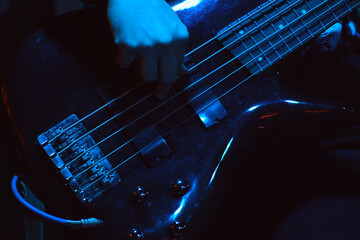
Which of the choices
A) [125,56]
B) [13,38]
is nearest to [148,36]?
[125,56]

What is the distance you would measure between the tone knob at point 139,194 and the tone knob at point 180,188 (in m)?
0.05

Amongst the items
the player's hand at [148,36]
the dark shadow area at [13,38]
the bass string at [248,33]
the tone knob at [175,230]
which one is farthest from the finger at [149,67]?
the dark shadow area at [13,38]

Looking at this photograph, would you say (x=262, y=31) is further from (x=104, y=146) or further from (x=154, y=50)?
(x=104, y=146)

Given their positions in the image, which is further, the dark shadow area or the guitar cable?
the dark shadow area

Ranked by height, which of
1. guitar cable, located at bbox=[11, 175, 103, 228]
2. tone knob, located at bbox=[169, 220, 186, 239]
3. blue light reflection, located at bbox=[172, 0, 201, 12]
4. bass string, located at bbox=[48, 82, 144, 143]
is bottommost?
tone knob, located at bbox=[169, 220, 186, 239]

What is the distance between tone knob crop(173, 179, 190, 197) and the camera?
56cm

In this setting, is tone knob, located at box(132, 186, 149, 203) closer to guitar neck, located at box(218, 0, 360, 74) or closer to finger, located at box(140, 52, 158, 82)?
finger, located at box(140, 52, 158, 82)

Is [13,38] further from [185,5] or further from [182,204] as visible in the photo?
[182,204]

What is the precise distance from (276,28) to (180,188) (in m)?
0.36

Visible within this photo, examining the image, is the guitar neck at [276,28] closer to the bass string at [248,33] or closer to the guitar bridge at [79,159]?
the bass string at [248,33]

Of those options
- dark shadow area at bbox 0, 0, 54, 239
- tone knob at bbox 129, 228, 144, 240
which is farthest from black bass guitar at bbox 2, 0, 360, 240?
dark shadow area at bbox 0, 0, 54, 239

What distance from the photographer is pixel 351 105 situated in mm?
651

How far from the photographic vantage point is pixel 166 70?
0.52 m

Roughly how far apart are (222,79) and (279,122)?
14 cm
